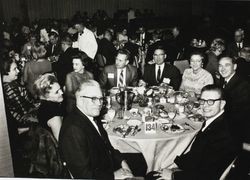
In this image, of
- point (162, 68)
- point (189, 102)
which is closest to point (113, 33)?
point (162, 68)

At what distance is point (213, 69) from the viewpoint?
109 inches

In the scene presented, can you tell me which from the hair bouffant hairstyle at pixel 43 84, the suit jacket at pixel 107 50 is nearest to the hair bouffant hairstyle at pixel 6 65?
the hair bouffant hairstyle at pixel 43 84

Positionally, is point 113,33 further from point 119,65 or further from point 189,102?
point 189,102

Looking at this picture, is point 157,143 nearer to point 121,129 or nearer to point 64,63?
point 121,129

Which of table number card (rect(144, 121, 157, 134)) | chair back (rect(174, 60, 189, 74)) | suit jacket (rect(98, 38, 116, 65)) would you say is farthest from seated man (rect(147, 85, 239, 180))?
suit jacket (rect(98, 38, 116, 65))

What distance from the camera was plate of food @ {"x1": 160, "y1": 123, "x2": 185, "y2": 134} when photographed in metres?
2.77

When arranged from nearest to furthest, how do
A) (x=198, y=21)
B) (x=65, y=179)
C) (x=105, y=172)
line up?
(x=198, y=21), (x=105, y=172), (x=65, y=179)

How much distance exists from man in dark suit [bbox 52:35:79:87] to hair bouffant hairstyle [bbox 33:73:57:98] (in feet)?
0.22

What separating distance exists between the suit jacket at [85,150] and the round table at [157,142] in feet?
0.39

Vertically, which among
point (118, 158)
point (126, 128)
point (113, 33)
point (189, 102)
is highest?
point (113, 33)

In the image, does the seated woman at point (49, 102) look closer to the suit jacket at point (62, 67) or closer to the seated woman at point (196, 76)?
the suit jacket at point (62, 67)

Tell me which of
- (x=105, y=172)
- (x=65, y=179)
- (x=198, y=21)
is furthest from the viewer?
(x=65, y=179)

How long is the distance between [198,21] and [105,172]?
1.67 meters

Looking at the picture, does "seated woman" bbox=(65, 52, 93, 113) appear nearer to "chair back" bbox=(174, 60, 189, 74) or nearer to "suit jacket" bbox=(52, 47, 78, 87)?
"suit jacket" bbox=(52, 47, 78, 87)
